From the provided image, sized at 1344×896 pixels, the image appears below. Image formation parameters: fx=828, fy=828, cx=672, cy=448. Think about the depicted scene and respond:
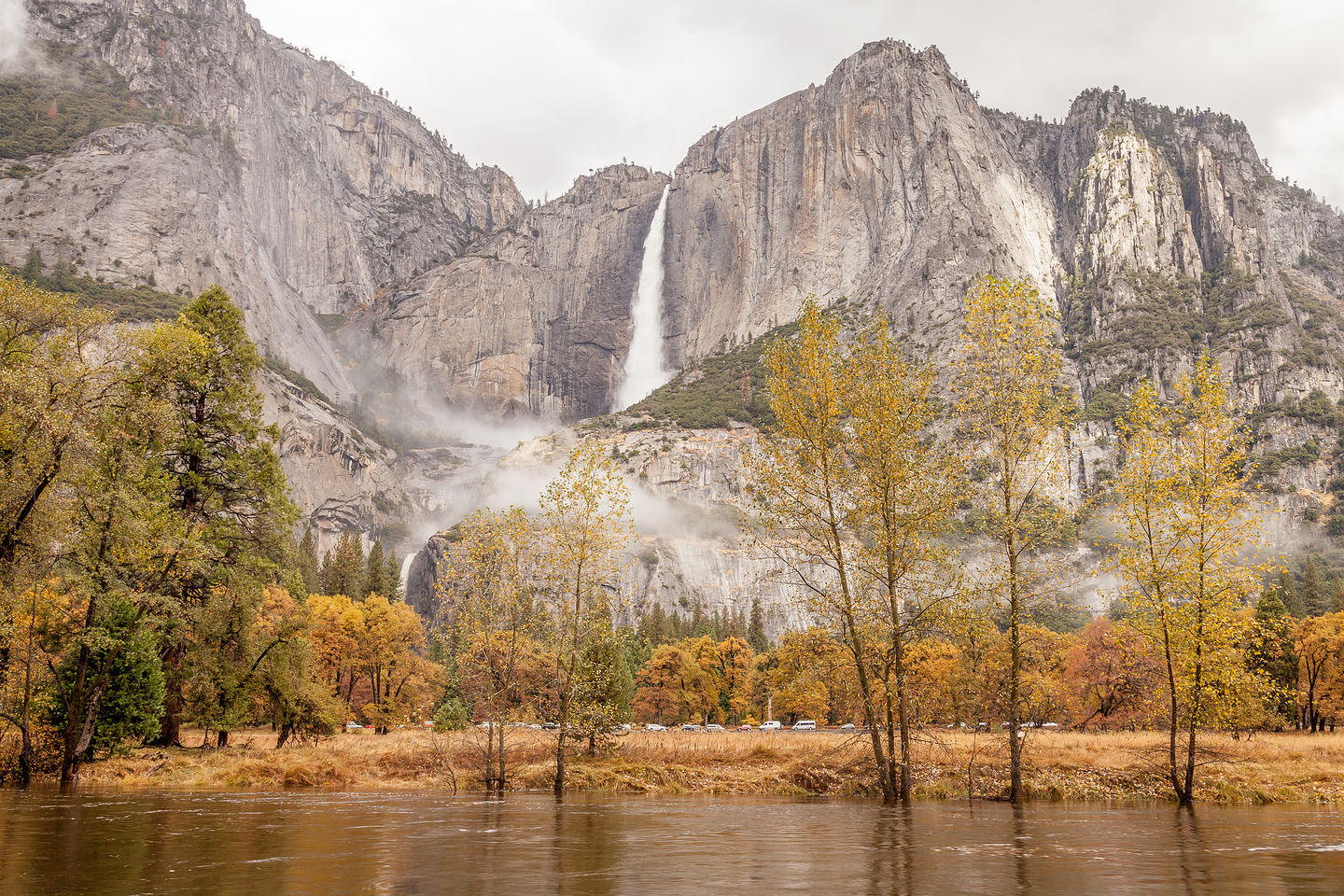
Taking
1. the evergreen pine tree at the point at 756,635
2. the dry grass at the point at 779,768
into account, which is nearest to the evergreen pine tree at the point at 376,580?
the evergreen pine tree at the point at 756,635

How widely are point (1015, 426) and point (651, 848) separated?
705 inches

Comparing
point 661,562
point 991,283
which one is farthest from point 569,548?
point 661,562

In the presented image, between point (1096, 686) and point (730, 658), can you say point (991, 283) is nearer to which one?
point (1096, 686)

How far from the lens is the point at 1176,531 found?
26375 millimetres

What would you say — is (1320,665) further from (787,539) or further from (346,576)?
(346,576)

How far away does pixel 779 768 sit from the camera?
32.2 metres

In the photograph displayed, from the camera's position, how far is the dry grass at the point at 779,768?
28.5m

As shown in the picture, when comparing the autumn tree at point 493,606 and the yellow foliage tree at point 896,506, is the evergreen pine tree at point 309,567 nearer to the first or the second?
the autumn tree at point 493,606

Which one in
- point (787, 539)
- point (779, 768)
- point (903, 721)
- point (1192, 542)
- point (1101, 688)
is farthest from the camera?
point (1101, 688)

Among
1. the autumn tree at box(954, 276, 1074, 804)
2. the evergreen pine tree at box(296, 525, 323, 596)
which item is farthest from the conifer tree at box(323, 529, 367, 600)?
the autumn tree at box(954, 276, 1074, 804)

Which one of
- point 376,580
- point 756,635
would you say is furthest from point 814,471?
point 756,635

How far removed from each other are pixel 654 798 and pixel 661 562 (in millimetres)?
141504

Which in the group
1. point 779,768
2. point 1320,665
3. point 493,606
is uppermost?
point 493,606

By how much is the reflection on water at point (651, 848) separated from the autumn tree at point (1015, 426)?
6.49 m
